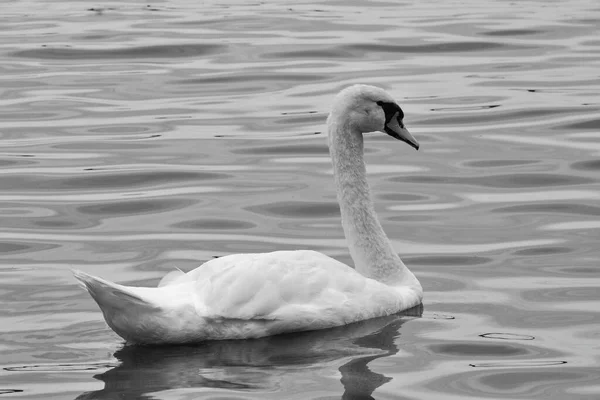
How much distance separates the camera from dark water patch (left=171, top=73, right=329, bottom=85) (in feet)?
57.1

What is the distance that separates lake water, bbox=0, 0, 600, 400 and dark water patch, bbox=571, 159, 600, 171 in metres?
0.04

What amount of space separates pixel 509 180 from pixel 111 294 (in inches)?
218

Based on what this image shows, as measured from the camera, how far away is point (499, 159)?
13.0 m

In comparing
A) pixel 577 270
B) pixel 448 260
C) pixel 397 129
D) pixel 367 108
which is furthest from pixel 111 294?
pixel 577 270

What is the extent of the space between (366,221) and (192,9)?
14958 millimetres

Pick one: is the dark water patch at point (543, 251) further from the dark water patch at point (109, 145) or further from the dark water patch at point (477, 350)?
the dark water patch at point (109, 145)

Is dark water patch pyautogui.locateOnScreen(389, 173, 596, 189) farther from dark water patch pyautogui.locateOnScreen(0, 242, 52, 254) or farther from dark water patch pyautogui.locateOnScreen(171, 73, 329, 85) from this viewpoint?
dark water patch pyautogui.locateOnScreen(171, 73, 329, 85)

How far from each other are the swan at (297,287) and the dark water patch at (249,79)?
27.2 ft

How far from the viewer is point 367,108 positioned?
9.10 meters

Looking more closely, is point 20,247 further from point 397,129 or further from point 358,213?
point 397,129

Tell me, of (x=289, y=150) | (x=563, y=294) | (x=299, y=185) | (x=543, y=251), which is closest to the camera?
(x=563, y=294)

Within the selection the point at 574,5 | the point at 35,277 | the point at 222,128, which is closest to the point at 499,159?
the point at 222,128

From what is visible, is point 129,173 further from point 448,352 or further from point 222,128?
point 448,352

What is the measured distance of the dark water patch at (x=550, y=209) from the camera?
1106 cm
